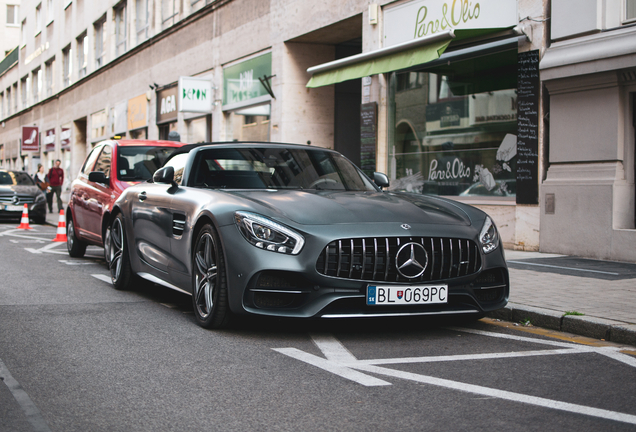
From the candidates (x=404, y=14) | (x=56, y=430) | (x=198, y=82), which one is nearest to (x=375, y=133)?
(x=404, y=14)

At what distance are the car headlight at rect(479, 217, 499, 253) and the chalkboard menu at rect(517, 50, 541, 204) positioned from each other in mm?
5912

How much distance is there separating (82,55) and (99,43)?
3.64 meters

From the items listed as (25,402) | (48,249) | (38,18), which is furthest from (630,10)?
(38,18)

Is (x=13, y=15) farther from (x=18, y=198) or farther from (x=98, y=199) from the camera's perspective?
(x=98, y=199)

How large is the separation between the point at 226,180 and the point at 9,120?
2241 inches

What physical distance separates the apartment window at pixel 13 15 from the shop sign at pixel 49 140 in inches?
1069

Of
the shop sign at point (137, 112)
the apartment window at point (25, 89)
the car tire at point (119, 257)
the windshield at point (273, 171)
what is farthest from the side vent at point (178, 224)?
the apartment window at point (25, 89)

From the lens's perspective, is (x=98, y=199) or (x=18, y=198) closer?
(x=98, y=199)

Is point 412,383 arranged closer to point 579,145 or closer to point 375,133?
point 579,145

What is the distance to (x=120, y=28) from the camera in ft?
107

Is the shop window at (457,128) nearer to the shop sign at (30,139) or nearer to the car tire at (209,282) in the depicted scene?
the car tire at (209,282)

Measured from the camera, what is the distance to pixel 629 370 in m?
4.55

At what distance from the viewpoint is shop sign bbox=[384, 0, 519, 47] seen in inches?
476

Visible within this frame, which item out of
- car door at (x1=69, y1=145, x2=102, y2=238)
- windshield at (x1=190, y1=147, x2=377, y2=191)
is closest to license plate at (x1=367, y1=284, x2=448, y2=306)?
windshield at (x1=190, y1=147, x2=377, y2=191)
